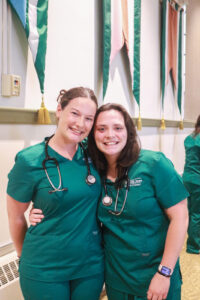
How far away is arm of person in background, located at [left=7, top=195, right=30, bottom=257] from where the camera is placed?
1.20 metres

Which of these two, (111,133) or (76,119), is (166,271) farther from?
(76,119)

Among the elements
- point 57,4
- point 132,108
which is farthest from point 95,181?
point 132,108

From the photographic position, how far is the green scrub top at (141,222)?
3.92 feet

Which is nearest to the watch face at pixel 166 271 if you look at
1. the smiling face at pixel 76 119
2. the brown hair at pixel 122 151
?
the brown hair at pixel 122 151

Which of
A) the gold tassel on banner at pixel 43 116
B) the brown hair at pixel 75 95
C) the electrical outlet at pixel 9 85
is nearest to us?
the brown hair at pixel 75 95

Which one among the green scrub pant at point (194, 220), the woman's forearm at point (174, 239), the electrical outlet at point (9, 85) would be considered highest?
the electrical outlet at point (9, 85)

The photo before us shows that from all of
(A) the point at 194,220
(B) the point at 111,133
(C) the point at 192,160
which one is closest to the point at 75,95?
(B) the point at 111,133

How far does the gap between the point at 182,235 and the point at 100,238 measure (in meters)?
0.37

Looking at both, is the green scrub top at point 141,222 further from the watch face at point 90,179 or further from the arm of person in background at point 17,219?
the arm of person in background at point 17,219

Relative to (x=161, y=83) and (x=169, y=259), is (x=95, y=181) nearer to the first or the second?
(x=169, y=259)

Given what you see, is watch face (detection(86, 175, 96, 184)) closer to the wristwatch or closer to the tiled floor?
the wristwatch

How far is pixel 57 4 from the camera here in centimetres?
204

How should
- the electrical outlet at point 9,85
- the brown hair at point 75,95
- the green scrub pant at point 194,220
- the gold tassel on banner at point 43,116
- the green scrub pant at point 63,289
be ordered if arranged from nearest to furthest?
the green scrub pant at point 63,289
the brown hair at point 75,95
the electrical outlet at point 9,85
the gold tassel on banner at point 43,116
the green scrub pant at point 194,220

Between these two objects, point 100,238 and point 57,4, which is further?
point 57,4
